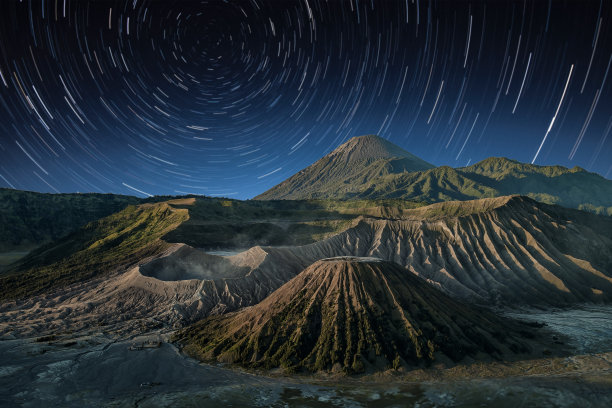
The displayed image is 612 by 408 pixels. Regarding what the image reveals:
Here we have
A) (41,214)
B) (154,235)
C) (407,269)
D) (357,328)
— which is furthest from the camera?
(41,214)

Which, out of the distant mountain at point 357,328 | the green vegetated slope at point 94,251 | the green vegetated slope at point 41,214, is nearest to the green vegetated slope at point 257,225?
the green vegetated slope at point 94,251

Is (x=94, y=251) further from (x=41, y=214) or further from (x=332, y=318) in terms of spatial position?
(x=332, y=318)

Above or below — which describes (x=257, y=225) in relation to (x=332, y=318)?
above

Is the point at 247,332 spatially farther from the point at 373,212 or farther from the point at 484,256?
the point at 373,212

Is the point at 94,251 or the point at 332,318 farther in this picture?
the point at 94,251

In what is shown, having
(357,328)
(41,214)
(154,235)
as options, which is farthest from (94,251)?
(357,328)

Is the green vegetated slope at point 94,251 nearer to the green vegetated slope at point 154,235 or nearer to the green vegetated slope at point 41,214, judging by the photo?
the green vegetated slope at point 154,235

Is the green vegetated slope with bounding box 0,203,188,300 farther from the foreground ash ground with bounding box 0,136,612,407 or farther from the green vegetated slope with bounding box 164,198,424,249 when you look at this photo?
the green vegetated slope with bounding box 164,198,424,249

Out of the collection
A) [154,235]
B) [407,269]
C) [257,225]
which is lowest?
[407,269]
